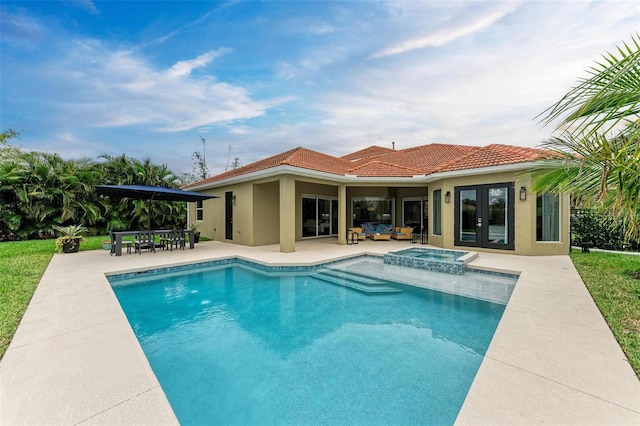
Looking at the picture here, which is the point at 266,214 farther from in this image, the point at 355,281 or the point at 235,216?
the point at 355,281

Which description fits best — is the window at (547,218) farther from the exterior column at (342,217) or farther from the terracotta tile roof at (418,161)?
the exterior column at (342,217)

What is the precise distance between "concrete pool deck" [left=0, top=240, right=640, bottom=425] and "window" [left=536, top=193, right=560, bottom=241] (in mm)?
6211

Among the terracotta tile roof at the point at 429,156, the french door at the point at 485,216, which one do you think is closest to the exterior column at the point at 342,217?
the terracotta tile roof at the point at 429,156

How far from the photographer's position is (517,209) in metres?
10.9

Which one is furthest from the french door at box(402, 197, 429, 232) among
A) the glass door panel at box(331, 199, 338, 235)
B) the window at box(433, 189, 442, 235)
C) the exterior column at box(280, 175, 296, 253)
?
the exterior column at box(280, 175, 296, 253)

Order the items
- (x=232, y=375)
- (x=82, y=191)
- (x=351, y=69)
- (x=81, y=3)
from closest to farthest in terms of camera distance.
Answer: (x=232, y=375) < (x=81, y=3) < (x=351, y=69) < (x=82, y=191)

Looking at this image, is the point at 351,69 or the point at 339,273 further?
the point at 351,69

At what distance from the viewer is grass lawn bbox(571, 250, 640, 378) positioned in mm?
3773

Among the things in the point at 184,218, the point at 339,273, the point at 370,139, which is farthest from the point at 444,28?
the point at 184,218

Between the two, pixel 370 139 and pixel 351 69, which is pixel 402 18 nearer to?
pixel 351 69

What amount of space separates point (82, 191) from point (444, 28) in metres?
20.2

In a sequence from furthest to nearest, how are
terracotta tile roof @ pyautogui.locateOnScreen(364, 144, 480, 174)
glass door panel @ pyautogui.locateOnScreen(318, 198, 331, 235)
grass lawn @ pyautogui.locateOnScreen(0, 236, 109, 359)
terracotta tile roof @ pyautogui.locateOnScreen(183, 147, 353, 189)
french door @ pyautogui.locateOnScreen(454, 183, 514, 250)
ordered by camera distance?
glass door panel @ pyautogui.locateOnScreen(318, 198, 331, 235)
terracotta tile roof @ pyautogui.locateOnScreen(364, 144, 480, 174)
terracotta tile roof @ pyautogui.locateOnScreen(183, 147, 353, 189)
french door @ pyautogui.locateOnScreen(454, 183, 514, 250)
grass lawn @ pyautogui.locateOnScreen(0, 236, 109, 359)

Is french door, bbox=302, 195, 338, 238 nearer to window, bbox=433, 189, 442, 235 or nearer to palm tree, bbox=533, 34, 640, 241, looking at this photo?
window, bbox=433, 189, 442, 235

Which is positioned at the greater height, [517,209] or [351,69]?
[351,69]
